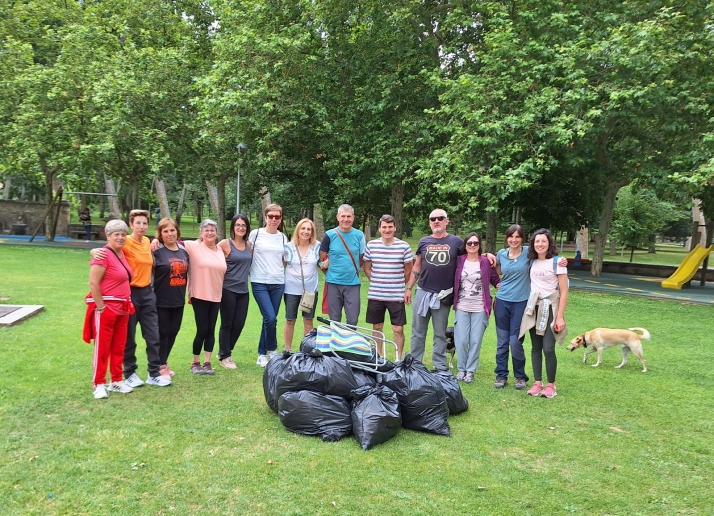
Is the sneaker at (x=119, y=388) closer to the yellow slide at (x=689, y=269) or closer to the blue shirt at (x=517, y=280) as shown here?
the blue shirt at (x=517, y=280)

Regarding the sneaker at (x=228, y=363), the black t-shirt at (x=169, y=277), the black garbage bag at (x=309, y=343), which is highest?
the black t-shirt at (x=169, y=277)

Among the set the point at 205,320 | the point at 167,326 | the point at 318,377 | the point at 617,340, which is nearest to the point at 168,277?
the point at 167,326

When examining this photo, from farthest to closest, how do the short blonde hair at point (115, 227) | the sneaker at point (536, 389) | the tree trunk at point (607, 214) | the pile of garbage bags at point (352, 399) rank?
the tree trunk at point (607, 214)
the sneaker at point (536, 389)
the short blonde hair at point (115, 227)
the pile of garbage bags at point (352, 399)

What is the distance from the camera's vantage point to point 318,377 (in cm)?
420

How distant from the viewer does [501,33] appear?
1316 centimetres

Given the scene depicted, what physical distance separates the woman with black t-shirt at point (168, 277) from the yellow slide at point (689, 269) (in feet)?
54.3

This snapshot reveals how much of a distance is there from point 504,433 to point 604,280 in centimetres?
1650

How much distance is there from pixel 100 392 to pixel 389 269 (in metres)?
3.00

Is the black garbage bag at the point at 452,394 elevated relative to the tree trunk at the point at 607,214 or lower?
lower

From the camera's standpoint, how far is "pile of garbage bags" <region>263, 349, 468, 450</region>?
4.00 metres

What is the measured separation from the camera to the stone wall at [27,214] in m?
28.7

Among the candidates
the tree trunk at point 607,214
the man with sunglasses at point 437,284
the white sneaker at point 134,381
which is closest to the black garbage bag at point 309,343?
the man with sunglasses at point 437,284

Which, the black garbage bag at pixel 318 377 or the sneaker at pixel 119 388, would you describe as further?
the sneaker at pixel 119 388

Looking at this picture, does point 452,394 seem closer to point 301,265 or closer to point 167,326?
point 301,265
